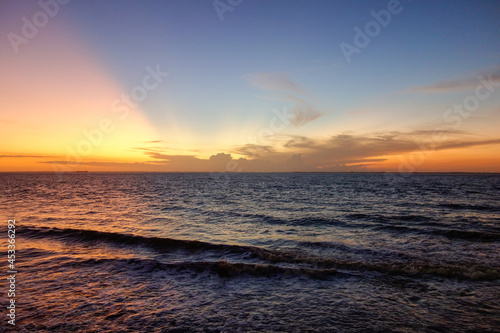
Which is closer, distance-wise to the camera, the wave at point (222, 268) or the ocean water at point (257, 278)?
the ocean water at point (257, 278)

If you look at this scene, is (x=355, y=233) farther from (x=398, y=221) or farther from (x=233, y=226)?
(x=233, y=226)

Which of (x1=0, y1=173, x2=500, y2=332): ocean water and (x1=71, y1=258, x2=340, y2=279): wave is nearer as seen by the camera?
(x1=0, y1=173, x2=500, y2=332): ocean water

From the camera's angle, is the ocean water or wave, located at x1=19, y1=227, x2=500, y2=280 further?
wave, located at x1=19, y1=227, x2=500, y2=280

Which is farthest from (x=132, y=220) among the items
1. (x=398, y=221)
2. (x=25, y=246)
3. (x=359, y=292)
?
(x=398, y=221)

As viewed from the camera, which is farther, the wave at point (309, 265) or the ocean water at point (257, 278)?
the wave at point (309, 265)

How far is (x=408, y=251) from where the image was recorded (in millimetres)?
16406

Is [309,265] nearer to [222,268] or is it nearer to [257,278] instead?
[257,278]

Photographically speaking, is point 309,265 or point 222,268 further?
point 309,265

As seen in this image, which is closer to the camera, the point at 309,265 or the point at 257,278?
the point at 257,278

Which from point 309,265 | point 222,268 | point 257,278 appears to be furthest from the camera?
point 309,265

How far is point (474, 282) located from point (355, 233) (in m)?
10.2

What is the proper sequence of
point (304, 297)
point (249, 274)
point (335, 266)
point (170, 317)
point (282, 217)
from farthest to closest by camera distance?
point (282, 217) < point (335, 266) < point (249, 274) < point (304, 297) < point (170, 317)

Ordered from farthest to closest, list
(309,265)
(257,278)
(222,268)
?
1. (309,265)
2. (222,268)
3. (257,278)

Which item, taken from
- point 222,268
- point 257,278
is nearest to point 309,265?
point 257,278
